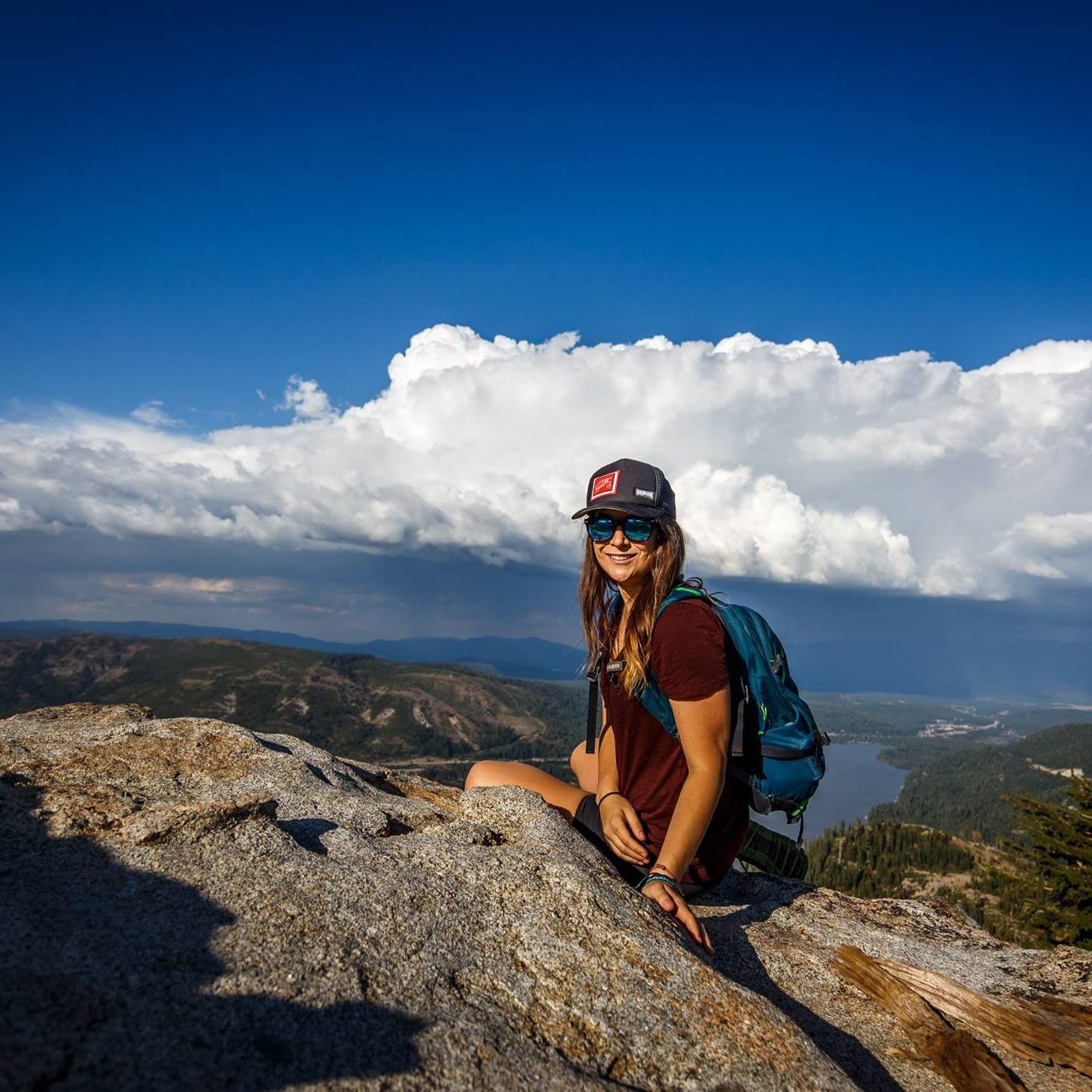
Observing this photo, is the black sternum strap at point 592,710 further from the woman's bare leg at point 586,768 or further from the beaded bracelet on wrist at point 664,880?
the beaded bracelet on wrist at point 664,880

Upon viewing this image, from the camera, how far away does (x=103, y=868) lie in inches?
195

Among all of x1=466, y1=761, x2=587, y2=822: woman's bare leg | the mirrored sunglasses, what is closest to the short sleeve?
the mirrored sunglasses

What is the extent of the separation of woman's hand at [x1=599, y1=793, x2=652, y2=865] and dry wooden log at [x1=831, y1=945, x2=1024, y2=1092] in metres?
2.04

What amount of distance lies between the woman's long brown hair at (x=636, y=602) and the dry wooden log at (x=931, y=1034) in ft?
10.2

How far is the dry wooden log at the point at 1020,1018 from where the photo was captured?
16.9ft

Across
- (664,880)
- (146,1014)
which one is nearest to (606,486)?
(664,880)

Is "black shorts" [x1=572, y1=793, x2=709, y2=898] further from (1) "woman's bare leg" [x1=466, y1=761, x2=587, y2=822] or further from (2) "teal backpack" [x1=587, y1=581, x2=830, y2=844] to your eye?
(2) "teal backpack" [x1=587, y1=581, x2=830, y2=844]

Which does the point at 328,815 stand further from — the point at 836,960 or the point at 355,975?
the point at 836,960

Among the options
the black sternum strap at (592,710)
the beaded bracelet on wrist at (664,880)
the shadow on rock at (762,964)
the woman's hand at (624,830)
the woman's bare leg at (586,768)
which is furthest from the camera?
the woman's bare leg at (586,768)

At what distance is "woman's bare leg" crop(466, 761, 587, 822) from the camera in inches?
301

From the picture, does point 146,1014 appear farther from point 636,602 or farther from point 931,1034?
point 931,1034

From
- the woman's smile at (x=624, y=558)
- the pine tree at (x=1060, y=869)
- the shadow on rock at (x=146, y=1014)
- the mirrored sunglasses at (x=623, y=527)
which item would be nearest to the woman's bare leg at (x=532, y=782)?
the woman's smile at (x=624, y=558)

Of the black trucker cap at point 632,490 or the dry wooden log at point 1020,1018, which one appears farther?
the black trucker cap at point 632,490

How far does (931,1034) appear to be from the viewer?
5254 mm
